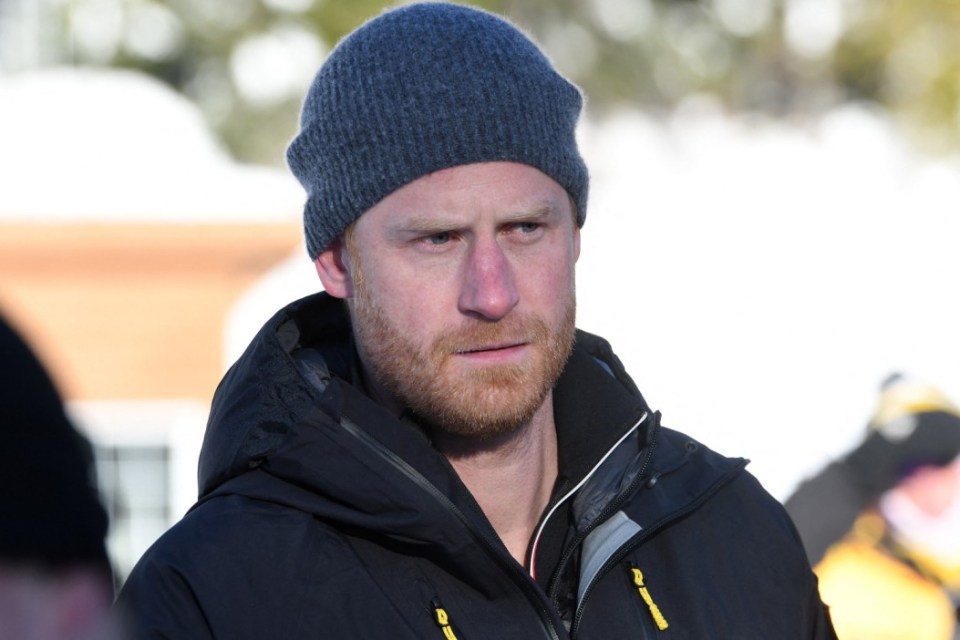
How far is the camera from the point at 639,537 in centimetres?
232

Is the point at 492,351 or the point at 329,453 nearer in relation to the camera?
the point at 329,453

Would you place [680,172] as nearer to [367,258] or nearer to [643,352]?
[643,352]

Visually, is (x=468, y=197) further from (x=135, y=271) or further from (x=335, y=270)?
(x=135, y=271)

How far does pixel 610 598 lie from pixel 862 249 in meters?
5.87

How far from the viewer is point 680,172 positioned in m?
8.63

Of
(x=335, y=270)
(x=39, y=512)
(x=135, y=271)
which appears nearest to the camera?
(x=39, y=512)

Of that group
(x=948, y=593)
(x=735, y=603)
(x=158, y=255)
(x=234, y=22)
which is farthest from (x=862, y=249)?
(x=234, y=22)

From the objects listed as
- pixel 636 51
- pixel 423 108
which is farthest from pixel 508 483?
pixel 636 51

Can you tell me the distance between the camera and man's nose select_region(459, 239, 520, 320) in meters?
2.29

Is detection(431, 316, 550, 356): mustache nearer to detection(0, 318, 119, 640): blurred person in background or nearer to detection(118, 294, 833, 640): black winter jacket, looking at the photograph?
detection(118, 294, 833, 640): black winter jacket

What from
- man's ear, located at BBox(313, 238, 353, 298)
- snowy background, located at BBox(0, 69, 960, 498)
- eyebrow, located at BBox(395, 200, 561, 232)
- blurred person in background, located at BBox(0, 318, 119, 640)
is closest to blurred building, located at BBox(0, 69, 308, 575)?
snowy background, located at BBox(0, 69, 960, 498)

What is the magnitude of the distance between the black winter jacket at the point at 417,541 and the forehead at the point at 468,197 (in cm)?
28

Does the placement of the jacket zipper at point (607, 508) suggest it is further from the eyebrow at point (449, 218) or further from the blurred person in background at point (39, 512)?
the blurred person in background at point (39, 512)

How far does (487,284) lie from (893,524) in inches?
131
